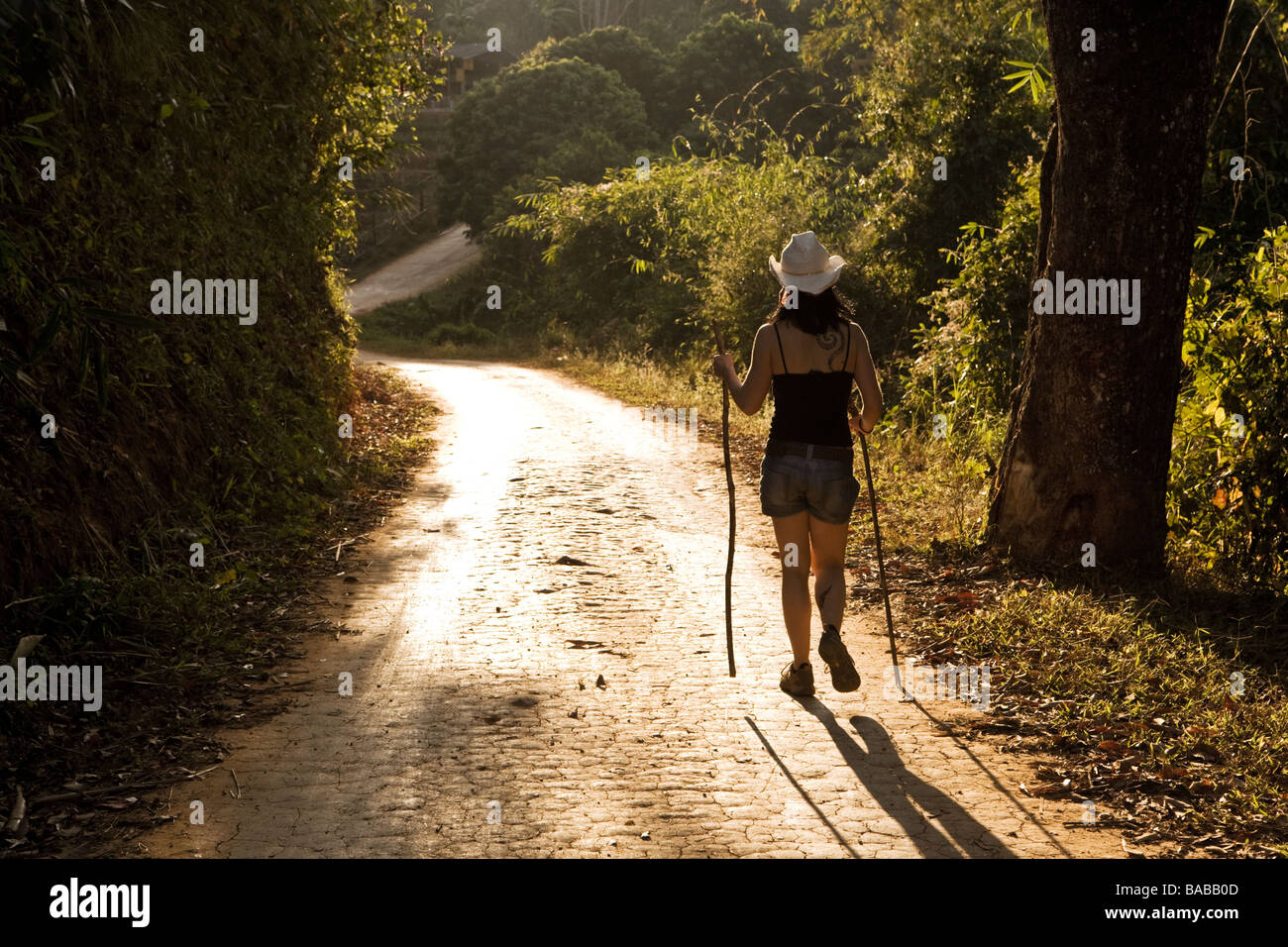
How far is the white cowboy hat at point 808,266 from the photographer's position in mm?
5688

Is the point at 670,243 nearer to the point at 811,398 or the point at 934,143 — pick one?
the point at 934,143

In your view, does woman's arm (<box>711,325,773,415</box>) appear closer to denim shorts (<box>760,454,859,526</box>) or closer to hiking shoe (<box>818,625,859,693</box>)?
denim shorts (<box>760,454,859,526</box>)

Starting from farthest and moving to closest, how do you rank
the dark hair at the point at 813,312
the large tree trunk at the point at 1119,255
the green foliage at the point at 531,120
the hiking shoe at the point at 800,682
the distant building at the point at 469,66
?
the distant building at the point at 469,66, the green foliage at the point at 531,120, the large tree trunk at the point at 1119,255, the hiking shoe at the point at 800,682, the dark hair at the point at 813,312

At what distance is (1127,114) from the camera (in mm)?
7266

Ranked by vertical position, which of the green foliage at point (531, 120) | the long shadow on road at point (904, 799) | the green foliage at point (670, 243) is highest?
the green foliage at point (531, 120)

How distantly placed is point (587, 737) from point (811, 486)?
159 centimetres

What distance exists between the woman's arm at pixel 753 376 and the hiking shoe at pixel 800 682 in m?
1.33

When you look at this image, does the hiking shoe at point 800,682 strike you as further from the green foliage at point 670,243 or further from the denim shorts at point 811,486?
the green foliage at point 670,243

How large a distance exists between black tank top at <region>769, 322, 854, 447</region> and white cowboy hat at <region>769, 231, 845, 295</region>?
253 mm

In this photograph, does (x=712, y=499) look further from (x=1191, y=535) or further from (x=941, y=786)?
(x=941, y=786)

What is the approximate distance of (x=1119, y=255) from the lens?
7371 mm

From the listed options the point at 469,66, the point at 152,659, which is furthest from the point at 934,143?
the point at 469,66

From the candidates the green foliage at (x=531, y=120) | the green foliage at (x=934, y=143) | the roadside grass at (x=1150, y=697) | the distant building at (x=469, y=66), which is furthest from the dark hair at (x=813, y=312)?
the distant building at (x=469, y=66)

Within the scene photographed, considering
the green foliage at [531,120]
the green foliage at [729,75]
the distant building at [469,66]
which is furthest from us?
the distant building at [469,66]
